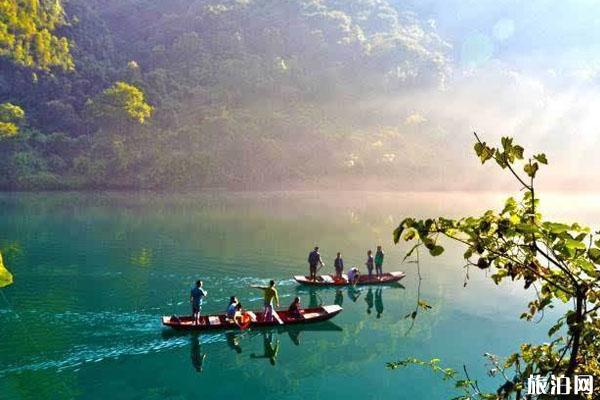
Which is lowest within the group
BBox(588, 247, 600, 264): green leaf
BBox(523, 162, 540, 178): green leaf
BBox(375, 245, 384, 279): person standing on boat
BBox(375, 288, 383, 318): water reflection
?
BBox(375, 288, 383, 318): water reflection

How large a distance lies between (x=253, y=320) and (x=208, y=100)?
85.9m

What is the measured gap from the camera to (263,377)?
657 inches

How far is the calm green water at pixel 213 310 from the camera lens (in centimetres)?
1611

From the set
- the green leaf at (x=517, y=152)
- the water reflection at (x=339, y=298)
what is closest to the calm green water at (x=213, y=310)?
the water reflection at (x=339, y=298)

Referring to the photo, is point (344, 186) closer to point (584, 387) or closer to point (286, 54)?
point (286, 54)

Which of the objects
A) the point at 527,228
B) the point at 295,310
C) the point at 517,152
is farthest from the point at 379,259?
the point at 527,228

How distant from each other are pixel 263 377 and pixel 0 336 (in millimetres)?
10377

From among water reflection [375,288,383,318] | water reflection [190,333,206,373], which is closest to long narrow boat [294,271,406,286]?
water reflection [375,288,383,318]

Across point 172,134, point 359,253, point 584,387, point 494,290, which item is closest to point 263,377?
point 584,387

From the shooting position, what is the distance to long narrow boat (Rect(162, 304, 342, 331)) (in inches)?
775

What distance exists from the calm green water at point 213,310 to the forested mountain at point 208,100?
127 feet

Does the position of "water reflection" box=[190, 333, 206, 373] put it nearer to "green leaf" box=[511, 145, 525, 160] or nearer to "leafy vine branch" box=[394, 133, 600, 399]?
"leafy vine branch" box=[394, 133, 600, 399]

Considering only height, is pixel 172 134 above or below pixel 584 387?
above

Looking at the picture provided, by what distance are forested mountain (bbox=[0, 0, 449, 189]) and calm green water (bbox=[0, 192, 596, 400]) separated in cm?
3880
